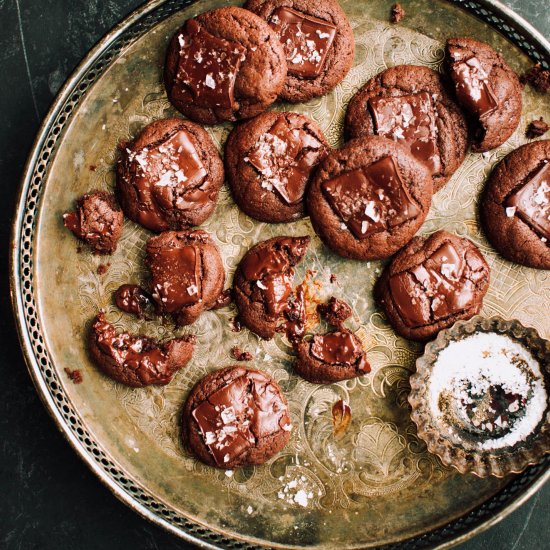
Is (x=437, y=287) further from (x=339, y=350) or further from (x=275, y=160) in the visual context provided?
(x=275, y=160)

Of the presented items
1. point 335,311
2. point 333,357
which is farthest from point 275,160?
point 333,357

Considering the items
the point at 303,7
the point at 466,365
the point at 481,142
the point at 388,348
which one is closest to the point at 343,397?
the point at 388,348

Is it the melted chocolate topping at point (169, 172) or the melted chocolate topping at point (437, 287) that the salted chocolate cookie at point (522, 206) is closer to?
the melted chocolate topping at point (437, 287)

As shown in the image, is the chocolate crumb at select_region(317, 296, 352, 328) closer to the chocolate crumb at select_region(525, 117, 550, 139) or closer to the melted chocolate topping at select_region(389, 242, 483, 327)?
the melted chocolate topping at select_region(389, 242, 483, 327)

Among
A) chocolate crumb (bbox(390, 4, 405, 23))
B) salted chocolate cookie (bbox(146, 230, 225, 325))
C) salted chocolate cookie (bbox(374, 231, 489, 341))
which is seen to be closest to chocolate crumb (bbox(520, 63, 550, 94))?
chocolate crumb (bbox(390, 4, 405, 23))

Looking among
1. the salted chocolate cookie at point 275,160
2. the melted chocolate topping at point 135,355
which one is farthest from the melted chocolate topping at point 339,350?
the melted chocolate topping at point 135,355
